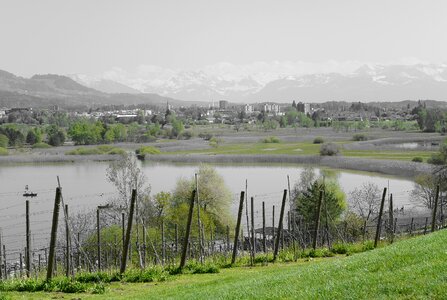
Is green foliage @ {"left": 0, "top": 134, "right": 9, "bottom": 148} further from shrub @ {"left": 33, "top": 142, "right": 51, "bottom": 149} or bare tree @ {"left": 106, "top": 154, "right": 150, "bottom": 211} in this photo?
bare tree @ {"left": 106, "top": 154, "right": 150, "bottom": 211}

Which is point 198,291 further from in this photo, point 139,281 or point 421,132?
point 421,132

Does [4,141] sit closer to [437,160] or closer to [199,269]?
[437,160]

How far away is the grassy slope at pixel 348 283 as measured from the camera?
875cm

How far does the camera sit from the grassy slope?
8.75 metres

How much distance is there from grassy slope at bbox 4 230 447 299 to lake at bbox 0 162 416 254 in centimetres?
2571

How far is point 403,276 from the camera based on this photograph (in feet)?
30.6

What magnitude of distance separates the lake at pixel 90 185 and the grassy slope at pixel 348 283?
25714 millimetres

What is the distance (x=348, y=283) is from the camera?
9.52 metres

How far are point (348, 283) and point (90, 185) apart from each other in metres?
58.9

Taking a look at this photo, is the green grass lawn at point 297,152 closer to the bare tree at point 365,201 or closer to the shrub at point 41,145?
the shrub at point 41,145

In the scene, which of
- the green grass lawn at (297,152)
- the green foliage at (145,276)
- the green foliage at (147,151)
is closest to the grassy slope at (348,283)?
the green foliage at (145,276)

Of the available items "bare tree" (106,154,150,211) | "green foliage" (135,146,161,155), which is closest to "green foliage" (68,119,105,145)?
"green foliage" (135,146,161,155)

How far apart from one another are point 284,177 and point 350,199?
1714 centimetres

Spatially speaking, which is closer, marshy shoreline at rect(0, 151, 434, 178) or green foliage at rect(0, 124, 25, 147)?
marshy shoreline at rect(0, 151, 434, 178)
